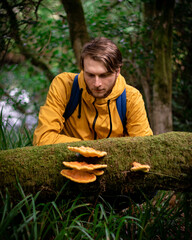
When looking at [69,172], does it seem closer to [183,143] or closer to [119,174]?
[119,174]

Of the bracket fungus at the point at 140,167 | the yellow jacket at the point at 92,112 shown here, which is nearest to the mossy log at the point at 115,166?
the bracket fungus at the point at 140,167

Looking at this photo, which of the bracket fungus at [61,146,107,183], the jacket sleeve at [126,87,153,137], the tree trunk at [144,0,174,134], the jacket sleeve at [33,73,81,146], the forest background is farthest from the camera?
the tree trunk at [144,0,174,134]

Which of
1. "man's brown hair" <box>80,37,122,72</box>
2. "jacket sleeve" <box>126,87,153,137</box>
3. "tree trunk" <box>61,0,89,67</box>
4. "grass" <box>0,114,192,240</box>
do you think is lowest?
"grass" <box>0,114,192,240</box>

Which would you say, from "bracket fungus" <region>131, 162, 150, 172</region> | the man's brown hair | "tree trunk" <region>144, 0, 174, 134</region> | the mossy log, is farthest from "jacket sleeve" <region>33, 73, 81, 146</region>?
"tree trunk" <region>144, 0, 174, 134</region>

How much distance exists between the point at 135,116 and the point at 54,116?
44.6 inches

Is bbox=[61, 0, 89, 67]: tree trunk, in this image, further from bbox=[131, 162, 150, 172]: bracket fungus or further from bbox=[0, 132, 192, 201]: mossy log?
bbox=[131, 162, 150, 172]: bracket fungus

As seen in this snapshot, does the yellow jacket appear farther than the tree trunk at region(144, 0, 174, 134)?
No

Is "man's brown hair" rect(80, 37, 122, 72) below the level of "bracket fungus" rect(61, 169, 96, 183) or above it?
above

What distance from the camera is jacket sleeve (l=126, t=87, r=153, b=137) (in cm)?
331

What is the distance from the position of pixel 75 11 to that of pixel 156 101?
2735 millimetres

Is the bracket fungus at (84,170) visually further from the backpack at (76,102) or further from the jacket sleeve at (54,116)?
the backpack at (76,102)

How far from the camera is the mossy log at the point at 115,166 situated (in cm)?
212

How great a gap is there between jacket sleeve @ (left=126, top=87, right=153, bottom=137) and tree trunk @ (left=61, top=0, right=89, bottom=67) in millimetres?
2261

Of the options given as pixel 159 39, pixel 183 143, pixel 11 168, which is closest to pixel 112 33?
pixel 159 39
